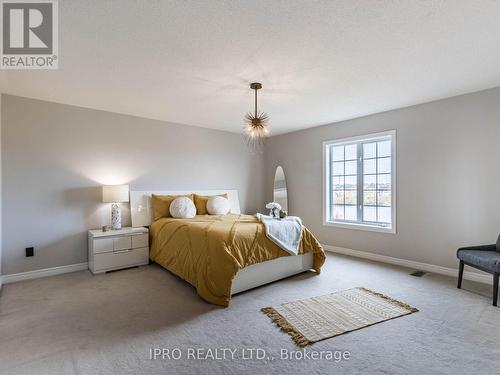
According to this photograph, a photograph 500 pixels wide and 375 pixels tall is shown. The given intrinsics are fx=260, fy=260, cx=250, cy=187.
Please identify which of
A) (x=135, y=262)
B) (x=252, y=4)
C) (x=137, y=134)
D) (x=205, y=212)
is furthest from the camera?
(x=205, y=212)

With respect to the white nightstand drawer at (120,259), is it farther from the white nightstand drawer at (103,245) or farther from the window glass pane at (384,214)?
the window glass pane at (384,214)

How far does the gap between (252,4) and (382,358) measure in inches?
102

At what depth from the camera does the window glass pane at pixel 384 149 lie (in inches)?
164

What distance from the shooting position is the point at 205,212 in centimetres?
470

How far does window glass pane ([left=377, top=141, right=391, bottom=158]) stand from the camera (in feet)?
13.7

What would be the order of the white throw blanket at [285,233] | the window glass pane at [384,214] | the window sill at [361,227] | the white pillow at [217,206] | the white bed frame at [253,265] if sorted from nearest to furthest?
the white bed frame at [253,265]
the white throw blanket at [285,233]
the window sill at [361,227]
the window glass pane at [384,214]
the white pillow at [217,206]

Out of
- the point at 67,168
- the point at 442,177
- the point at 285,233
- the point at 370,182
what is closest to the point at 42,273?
the point at 67,168

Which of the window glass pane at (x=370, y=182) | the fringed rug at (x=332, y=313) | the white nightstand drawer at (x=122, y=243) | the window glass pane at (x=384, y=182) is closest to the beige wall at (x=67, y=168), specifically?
the white nightstand drawer at (x=122, y=243)

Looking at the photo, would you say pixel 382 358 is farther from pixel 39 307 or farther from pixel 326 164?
pixel 326 164

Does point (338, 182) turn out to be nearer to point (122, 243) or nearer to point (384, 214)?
point (384, 214)

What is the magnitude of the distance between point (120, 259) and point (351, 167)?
13.4ft

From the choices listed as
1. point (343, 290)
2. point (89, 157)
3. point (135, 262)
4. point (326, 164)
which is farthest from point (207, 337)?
point (326, 164)

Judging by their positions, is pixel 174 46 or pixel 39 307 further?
pixel 39 307

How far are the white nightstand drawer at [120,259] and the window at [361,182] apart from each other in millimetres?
3261
